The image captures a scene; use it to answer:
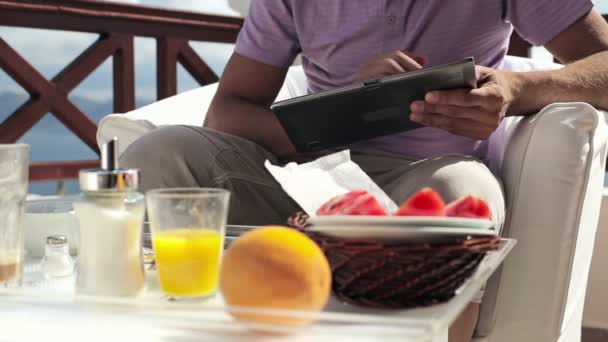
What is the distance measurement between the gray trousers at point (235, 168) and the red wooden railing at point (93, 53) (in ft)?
5.15

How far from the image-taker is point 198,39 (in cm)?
323

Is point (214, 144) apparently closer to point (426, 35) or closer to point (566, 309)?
point (426, 35)

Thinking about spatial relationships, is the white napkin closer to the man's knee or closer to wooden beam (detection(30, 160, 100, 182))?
the man's knee

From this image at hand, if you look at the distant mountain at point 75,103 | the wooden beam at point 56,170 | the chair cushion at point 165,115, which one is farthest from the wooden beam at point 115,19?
the chair cushion at point 165,115

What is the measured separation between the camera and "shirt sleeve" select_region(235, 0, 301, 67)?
163cm

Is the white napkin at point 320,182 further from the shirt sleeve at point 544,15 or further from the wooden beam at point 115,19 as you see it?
the wooden beam at point 115,19

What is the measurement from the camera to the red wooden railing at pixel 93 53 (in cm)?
270

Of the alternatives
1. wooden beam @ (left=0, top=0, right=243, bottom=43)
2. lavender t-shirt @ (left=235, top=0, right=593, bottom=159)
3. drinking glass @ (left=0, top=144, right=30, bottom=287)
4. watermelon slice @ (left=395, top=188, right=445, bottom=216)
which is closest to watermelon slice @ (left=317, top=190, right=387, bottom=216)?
watermelon slice @ (left=395, top=188, right=445, bottom=216)

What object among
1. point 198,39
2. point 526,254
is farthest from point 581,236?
point 198,39

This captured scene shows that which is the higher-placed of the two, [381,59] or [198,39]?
[381,59]

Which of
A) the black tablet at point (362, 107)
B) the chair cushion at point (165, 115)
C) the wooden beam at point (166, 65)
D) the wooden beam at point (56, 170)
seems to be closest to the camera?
the black tablet at point (362, 107)

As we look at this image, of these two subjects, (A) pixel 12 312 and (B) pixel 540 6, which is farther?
(B) pixel 540 6

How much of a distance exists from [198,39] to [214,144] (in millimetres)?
1968

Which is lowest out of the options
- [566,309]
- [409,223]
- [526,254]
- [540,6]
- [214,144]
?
[566,309]
